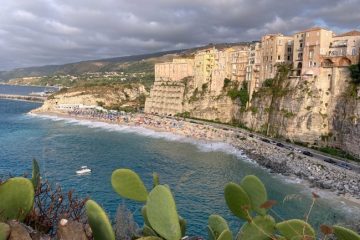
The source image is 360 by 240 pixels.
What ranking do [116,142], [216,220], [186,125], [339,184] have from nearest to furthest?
[216,220], [339,184], [116,142], [186,125]

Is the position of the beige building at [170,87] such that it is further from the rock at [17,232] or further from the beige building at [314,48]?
the rock at [17,232]

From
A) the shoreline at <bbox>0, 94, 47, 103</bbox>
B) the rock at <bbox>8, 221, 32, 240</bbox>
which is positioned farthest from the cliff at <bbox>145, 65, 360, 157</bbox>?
the shoreline at <bbox>0, 94, 47, 103</bbox>

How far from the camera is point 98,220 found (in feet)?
15.8

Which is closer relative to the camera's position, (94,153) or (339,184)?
(339,184)

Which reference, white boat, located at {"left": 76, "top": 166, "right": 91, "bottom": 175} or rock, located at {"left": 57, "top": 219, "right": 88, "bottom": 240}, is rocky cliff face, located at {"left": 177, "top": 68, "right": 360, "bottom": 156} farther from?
rock, located at {"left": 57, "top": 219, "right": 88, "bottom": 240}

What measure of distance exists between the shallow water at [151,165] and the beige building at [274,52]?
49.8 ft

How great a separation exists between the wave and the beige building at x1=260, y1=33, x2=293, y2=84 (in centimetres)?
1472

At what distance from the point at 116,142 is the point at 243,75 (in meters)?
28.8

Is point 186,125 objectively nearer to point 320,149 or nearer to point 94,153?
point 94,153

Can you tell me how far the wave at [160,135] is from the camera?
2257 inches

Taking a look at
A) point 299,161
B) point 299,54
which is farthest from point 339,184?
point 299,54

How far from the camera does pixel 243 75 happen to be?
246 feet

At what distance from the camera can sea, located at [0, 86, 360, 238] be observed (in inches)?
1186

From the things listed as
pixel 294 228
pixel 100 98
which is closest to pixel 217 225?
pixel 294 228
